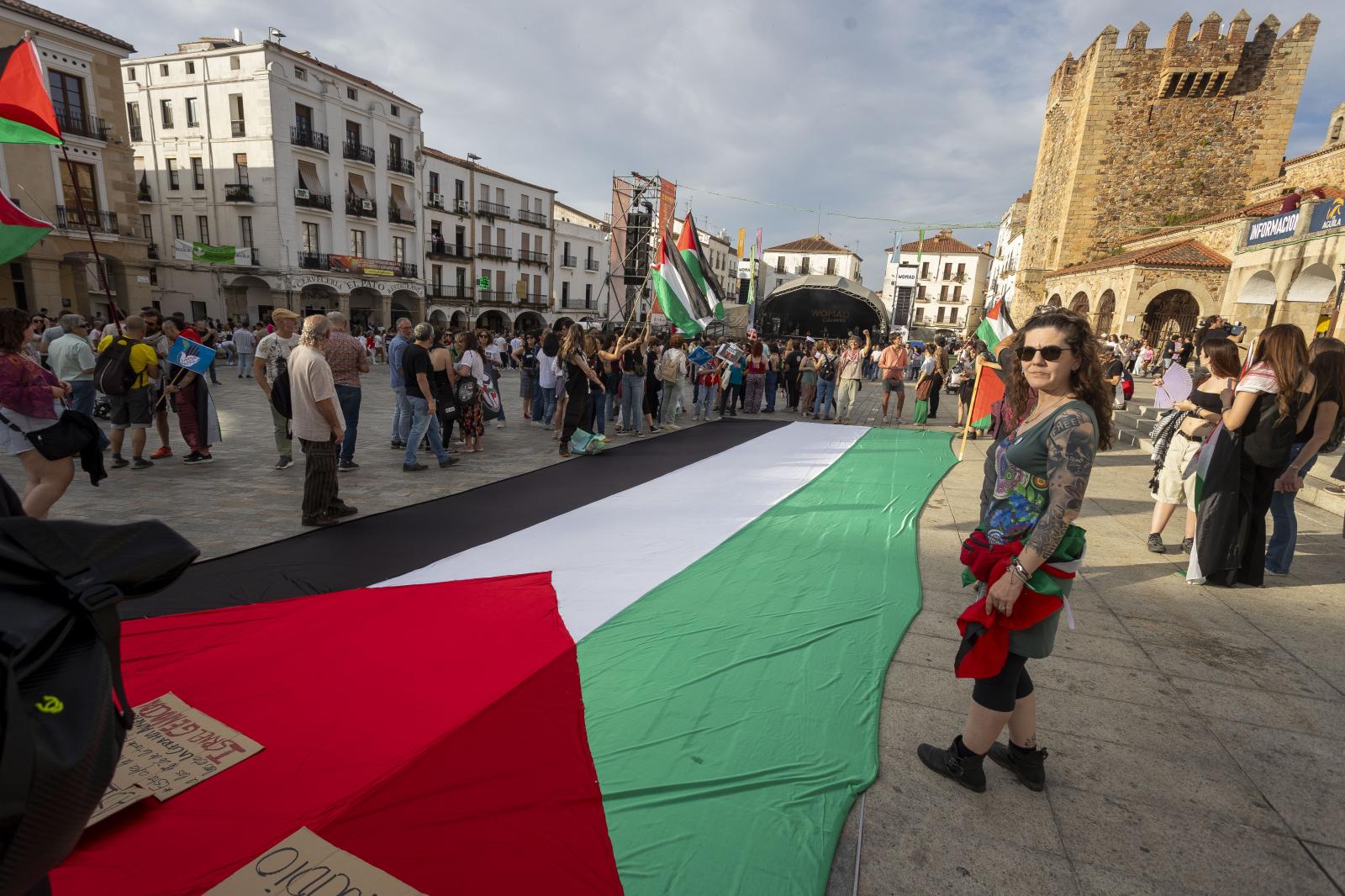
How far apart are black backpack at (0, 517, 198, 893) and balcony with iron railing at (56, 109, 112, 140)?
26.3 meters

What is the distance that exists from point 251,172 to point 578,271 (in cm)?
2052

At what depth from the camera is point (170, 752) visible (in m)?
2.12

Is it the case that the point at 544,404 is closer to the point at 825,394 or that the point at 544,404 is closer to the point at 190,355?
the point at 190,355

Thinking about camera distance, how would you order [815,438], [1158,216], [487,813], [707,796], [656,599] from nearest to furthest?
[487,813] → [707,796] → [656,599] → [815,438] → [1158,216]

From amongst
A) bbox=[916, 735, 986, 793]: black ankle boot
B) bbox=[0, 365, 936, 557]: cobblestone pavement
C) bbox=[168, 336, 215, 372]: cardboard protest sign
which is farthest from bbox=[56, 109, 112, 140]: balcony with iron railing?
bbox=[916, 735, 986, 793]: black ankle boot

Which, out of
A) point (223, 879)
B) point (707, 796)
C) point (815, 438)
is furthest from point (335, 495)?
point (815, 438)

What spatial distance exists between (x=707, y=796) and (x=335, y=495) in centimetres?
405

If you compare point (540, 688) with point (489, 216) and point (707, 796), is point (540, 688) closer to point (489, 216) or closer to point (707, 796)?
point (707, 796)

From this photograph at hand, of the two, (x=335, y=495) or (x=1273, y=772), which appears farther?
(x=335, y=495)

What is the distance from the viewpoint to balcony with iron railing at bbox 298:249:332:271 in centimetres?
2738

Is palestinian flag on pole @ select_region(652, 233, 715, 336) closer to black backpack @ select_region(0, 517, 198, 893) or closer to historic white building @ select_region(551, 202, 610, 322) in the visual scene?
black backpack @ select_region(0, 517, 198, 893)

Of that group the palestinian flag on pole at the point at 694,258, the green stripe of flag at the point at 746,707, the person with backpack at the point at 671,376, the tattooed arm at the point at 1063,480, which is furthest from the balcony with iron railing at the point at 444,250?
the tattooed arm at the point at 1063,480

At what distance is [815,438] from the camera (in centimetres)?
995

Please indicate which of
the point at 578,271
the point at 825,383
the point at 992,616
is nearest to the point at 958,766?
the point at 992,616
